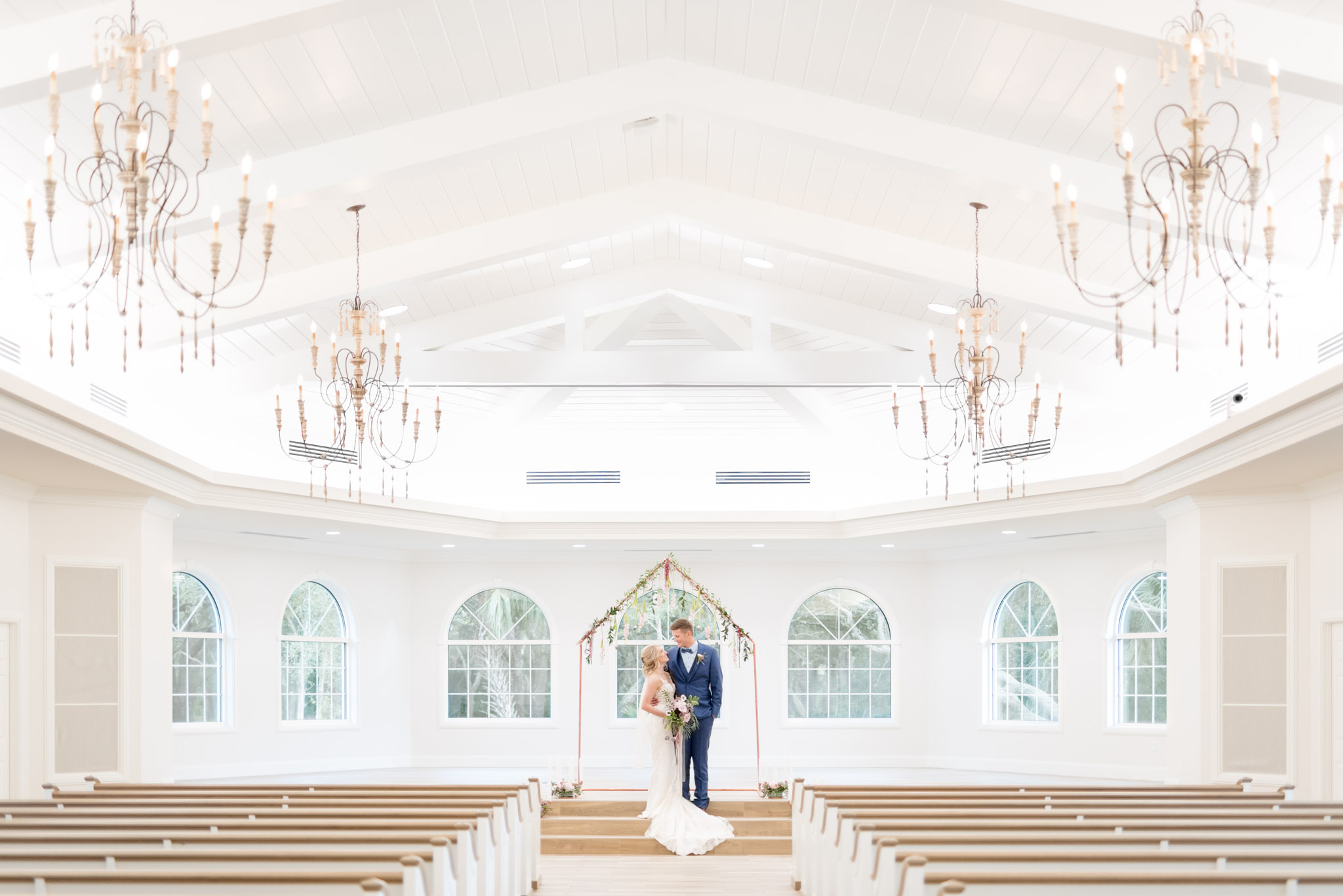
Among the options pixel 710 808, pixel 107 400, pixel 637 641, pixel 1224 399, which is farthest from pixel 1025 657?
pixel 107 400

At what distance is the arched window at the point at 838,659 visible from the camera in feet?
53.9

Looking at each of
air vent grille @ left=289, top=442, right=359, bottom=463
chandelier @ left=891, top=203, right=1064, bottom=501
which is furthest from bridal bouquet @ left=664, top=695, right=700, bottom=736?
air vent grille @ left=289, top=442, right=359, bottom=463

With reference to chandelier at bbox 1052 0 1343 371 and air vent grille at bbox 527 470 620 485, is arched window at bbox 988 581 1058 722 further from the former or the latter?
chandelier at bbox 1052 0 1343 371

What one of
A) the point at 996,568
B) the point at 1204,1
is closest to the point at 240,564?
the point at 996,568

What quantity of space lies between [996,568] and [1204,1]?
34.2 feet

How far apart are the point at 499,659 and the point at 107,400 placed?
7.35 m

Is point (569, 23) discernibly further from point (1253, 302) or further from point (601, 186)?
point (1253, 302)

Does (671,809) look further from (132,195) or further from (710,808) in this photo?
(132,195)

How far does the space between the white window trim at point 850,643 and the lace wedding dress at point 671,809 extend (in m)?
6.28

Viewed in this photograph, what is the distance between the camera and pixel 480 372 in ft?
39.7

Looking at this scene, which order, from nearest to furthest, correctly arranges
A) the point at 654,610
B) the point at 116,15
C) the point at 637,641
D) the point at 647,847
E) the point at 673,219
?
1. the point at 116,15
2. the point at 647,847
3. the point at 673,219
4. the point at 637,641
5. the point at 654,610

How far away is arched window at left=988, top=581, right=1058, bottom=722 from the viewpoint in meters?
15.2

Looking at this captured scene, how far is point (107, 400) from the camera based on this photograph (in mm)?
10273

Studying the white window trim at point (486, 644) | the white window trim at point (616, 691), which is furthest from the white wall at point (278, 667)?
the white window trim at point (616, 691)
